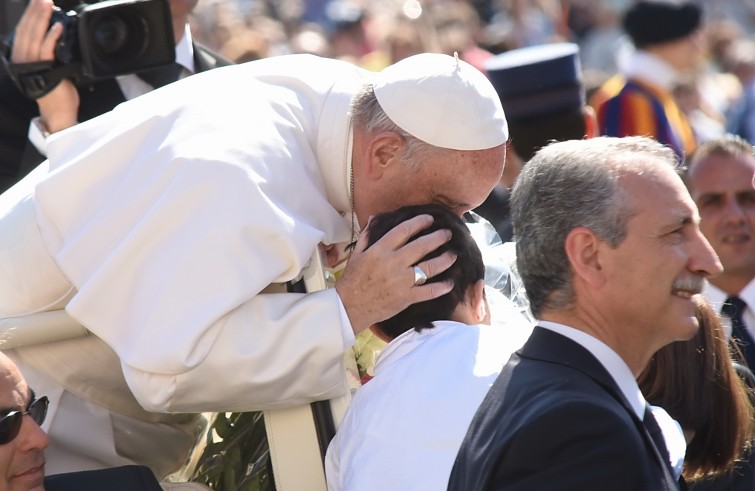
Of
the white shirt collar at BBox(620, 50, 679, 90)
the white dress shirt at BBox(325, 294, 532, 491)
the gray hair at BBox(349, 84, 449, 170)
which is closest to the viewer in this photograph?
the white dress shirt at BBox(325, 294, 532, 491)

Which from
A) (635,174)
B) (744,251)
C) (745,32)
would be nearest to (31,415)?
(635,174)

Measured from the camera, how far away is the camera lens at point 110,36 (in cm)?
399

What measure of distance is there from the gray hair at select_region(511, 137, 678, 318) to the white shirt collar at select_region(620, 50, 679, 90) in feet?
12.5

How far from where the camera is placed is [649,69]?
6113 millimetres

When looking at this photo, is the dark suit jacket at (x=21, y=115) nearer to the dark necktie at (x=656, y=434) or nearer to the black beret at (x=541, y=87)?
the black beret at (x=541, y=87)

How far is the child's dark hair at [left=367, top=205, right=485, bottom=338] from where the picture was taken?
2.72 metres

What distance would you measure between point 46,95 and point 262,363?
1693 mm

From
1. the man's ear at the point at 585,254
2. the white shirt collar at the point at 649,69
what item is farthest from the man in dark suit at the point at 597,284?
the white shirt collar at the point at 649,69

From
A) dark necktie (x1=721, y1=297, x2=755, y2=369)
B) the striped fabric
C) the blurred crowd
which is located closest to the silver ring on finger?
dark necktie (x1=721, y1=297, x2=755, y2=369)

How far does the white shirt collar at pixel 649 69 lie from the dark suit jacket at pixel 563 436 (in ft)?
13.5

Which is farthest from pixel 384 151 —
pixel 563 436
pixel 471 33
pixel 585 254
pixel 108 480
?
pixel 471 33

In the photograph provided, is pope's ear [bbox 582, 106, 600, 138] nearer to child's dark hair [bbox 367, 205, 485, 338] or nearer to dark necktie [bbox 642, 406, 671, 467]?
child's dark hair [bbox 367, 205, 485, 338]

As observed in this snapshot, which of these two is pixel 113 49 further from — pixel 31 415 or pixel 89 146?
pixel 31 415

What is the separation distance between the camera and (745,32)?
14.8m
